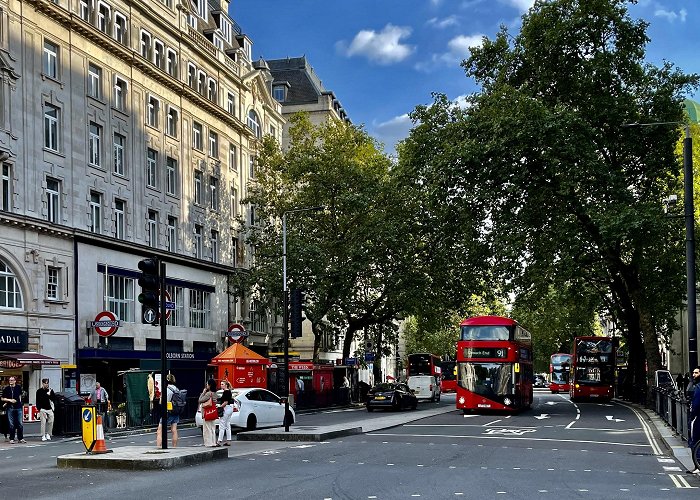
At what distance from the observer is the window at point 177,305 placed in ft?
157

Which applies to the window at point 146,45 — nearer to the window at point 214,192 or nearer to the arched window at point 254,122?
the window at point 214,192

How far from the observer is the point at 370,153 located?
5562cm

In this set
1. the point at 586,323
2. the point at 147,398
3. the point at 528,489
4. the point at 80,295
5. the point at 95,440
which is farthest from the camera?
the point at 586,323

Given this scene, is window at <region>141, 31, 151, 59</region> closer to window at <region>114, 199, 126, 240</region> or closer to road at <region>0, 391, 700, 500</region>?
window at <region>114, 199, 126, 240</region>

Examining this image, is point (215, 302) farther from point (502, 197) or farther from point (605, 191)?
point (605, 191)

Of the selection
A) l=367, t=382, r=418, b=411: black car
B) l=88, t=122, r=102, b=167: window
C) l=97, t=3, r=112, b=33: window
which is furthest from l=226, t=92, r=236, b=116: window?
l=367, t=382, r=418, b=411: black car

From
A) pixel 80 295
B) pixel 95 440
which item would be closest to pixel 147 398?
pixel 80 295

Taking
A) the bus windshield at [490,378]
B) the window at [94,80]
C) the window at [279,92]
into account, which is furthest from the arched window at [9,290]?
the window at [279,92]

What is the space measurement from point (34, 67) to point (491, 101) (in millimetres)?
18055

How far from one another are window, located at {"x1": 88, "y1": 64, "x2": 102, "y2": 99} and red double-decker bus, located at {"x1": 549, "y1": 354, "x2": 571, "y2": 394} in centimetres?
4759

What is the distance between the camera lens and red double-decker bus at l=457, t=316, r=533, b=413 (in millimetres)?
37031

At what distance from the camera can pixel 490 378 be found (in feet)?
122

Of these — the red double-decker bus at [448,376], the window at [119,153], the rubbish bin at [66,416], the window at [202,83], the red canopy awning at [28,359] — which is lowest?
the red double-decker bus at [448,376]

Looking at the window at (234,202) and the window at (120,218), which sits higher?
the window at (234,202)
